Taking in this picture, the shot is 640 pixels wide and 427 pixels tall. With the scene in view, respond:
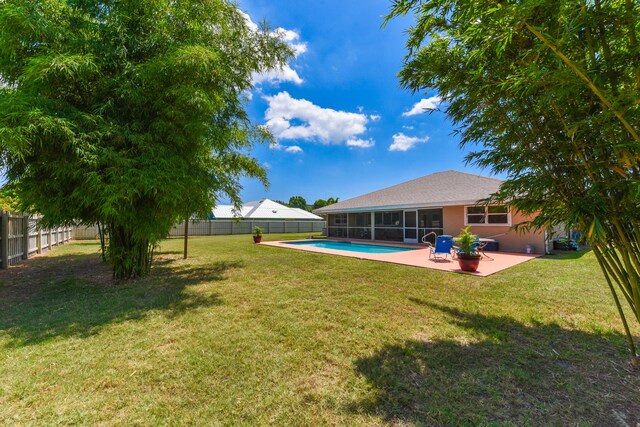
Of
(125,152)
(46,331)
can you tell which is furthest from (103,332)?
(125,152)

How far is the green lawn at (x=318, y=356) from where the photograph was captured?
2186 millimetres

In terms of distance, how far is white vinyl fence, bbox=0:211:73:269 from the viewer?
27.5ft

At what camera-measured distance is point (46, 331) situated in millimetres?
3732

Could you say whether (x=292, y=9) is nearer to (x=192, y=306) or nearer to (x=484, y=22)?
(x=484, y=22)

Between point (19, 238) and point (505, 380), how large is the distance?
14659 mm

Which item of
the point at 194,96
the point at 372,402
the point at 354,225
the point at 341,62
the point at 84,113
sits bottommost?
the point at 372,402

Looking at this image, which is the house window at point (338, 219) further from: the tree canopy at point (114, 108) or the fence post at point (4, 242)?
the fence post at point (4, 242)

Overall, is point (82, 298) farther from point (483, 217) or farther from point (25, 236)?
point (483, 217)

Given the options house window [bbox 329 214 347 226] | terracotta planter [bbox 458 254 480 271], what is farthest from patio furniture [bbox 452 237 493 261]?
house window [bbox 329 214 347 226]

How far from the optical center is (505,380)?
2584 mm

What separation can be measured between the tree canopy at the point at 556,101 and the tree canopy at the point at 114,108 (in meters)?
4.80

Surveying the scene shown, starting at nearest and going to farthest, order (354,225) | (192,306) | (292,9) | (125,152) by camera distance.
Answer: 1. (192,306)
2. (125,152)
3. (292,9)
4. (354,225)

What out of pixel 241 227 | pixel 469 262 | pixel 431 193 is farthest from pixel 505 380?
pixel 241 227

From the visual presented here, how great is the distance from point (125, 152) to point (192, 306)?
333 centimetres
